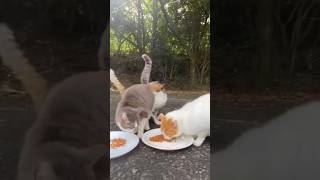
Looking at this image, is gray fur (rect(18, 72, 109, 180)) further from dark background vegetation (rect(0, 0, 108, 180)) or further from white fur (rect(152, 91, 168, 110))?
white fur (rect(152, 91, 168, 110))

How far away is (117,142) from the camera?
0.93 m

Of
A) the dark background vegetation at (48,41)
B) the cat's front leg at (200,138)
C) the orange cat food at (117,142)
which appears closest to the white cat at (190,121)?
the cat's front leg at (200,138)

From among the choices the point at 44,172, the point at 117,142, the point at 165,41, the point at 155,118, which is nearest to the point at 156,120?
the point at 155,118

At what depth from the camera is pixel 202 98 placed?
919 mm

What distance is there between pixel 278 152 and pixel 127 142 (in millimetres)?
420

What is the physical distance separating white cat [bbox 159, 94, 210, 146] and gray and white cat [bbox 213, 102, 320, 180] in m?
0.08

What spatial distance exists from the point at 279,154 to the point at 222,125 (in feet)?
0.59

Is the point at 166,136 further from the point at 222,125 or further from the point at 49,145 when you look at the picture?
the point at 49,145

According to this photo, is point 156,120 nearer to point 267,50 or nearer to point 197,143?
point 197,143

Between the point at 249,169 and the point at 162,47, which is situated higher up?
the point at 162,47

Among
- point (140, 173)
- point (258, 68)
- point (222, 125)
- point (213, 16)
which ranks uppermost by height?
point (213, 16)

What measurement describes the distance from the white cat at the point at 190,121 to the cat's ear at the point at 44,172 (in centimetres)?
32

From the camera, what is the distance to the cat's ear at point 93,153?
90 centimetres

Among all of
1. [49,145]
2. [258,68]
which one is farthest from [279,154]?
[49,145]
